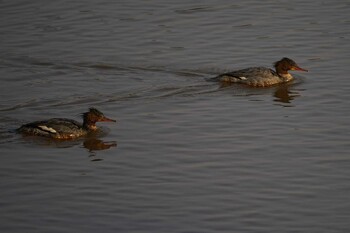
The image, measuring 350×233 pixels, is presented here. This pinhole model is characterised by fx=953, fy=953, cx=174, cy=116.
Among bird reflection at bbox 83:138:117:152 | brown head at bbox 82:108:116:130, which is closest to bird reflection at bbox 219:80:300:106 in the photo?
brown head at bbox 82:108:116:130

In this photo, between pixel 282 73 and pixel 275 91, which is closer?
pixel 275 91

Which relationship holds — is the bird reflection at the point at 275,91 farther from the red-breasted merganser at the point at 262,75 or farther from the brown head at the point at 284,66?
the brown head at the point at 284,66

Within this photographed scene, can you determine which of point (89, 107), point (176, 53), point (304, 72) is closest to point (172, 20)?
point (176, 53)

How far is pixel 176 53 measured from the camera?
20.5 meters

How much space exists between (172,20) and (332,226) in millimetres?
11960

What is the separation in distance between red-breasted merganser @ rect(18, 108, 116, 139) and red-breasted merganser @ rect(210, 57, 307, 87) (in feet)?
11.9

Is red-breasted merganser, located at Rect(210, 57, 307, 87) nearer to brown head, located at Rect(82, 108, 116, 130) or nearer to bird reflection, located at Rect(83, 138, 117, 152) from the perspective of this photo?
brown head, located at Rect(82, 108, 116, 130)

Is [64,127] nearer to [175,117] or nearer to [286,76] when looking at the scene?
[175,117]

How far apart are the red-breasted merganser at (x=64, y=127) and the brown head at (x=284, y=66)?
14.7 ft

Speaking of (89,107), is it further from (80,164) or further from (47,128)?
(80,164)

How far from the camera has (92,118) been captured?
1591 centimetres

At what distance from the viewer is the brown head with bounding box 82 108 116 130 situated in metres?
15.9

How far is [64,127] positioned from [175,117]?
2088 mm

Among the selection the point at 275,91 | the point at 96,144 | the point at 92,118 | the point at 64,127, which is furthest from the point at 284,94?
the point at 64,127
